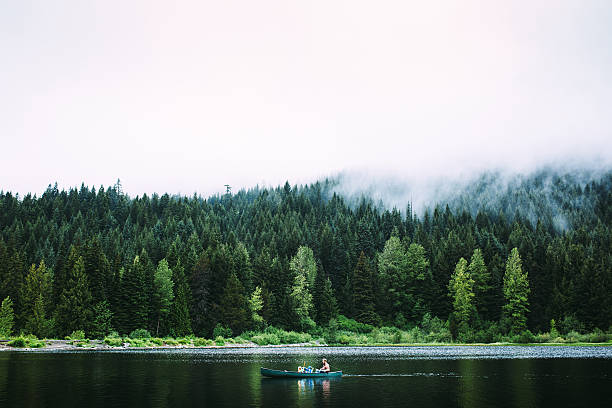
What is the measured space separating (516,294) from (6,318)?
109 metres

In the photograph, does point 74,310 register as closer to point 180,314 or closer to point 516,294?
point 180,314

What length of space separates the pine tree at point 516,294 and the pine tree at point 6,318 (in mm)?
105512

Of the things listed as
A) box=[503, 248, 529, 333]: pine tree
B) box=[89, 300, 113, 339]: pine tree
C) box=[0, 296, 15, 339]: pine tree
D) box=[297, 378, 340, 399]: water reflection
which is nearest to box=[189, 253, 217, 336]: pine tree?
box=[89, 300, 113, 339]: pine tree

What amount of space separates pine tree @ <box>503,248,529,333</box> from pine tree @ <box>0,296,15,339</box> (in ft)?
346

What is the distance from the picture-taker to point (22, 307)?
382ft

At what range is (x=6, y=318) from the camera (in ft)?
367

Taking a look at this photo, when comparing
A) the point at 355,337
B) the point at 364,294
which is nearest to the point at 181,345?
the point at 355,337

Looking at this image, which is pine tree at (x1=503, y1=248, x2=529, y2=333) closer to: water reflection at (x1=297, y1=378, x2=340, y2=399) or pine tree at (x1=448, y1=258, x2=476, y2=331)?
pine tree at (x1=448, y1=258, x2=476, y2=331)

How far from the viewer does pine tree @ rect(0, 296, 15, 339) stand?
11088 centimetres

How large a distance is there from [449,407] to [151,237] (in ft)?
511

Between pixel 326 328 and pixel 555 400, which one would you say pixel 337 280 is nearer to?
pixel 326 328

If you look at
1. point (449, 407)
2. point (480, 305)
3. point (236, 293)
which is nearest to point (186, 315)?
point (236, 293)

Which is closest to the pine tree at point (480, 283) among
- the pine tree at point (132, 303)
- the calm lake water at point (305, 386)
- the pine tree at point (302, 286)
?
the pine tree at point (302, 286)

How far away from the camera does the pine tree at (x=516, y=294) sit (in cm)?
12719
